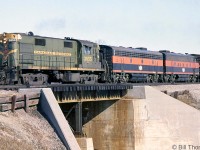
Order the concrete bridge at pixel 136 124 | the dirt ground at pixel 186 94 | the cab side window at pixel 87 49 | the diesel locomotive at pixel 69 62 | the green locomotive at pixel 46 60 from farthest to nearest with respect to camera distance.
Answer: the dirt ground at pixel 186 94, the cab side window at pixel 87 49, the concrete bridge at pixel 136 124, the diesel locomotive at pixel 69 62, the green locomotive at pixel 46 60

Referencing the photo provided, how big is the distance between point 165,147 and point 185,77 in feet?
86.1

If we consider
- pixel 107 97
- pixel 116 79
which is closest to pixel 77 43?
pixel 107 97

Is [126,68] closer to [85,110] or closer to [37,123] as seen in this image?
[85,110]

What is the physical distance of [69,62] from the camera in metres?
35.3

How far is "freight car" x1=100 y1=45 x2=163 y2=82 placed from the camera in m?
42.9

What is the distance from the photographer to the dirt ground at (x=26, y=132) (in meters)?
16.1

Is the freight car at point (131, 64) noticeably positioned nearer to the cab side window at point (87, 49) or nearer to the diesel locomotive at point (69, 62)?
the diesel locomotive at point (69, 62)

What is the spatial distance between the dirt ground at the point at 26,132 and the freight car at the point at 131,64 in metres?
22.6

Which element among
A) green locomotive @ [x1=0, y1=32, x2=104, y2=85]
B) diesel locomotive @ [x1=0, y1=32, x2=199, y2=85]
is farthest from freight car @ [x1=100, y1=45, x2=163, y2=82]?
green locomotive @ [x1=0, y1=32, x2=104, y2=85]

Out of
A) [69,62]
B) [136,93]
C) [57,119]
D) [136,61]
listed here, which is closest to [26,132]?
[57,119]

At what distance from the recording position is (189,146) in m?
35.8

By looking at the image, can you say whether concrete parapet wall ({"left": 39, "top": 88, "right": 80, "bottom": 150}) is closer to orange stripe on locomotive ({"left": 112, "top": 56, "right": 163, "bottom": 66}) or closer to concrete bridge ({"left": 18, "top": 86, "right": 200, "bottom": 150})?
concrete bridge ({"left": 18, "top": 86, "right": 200, "bottom": 150})

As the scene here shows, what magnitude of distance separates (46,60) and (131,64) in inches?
605

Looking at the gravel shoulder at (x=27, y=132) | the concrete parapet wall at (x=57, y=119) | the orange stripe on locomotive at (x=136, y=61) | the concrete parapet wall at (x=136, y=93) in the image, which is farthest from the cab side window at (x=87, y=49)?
the gravel shoulder at (x=27, y=132)
